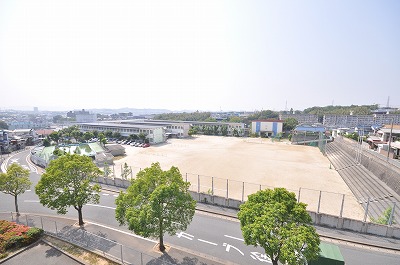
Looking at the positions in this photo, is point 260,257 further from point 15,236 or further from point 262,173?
point 262,173

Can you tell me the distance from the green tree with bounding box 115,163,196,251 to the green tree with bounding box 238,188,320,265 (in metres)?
3.88

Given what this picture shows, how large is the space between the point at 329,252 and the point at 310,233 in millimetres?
4244

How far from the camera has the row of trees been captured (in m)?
9.36

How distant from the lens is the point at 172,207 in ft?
40.4

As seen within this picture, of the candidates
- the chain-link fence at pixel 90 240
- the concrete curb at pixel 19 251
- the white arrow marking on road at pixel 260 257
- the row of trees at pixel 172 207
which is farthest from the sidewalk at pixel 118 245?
the white arrow marking on road at pixel 260 257

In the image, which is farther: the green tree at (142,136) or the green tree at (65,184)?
the green tree at (142,136)

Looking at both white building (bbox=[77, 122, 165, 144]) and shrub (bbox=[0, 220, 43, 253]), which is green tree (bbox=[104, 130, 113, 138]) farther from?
shrub (bbox=[0, 220, 43, 253])

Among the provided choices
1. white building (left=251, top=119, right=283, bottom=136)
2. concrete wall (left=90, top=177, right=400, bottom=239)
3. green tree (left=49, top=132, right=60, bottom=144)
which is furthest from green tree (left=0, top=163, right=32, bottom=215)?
white building (left=251, top=119, right=283, bottom=136)

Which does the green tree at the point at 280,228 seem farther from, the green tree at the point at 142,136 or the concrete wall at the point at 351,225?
the green tree at the point at 142,136

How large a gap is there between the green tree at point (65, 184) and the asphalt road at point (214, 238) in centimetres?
406

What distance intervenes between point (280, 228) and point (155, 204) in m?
6.71

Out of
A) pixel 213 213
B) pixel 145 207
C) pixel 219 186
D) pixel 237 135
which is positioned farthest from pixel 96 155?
pixel 237 135

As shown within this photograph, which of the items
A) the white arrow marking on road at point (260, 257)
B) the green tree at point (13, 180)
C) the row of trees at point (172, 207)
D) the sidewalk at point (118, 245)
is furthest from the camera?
the green tree at point (13, 180)

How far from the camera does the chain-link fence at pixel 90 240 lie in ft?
42.7
